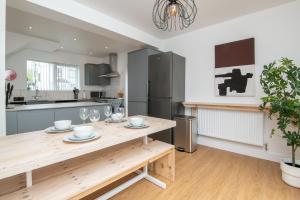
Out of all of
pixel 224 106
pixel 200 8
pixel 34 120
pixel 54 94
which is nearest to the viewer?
pixel 200 8

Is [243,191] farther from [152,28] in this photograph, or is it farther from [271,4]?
[152,28]

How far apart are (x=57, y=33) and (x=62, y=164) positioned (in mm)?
3431

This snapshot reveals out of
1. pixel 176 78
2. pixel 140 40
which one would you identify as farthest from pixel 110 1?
pixel 176 78

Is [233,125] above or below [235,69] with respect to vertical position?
below

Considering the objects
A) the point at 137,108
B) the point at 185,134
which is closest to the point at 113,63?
the point at 137,108

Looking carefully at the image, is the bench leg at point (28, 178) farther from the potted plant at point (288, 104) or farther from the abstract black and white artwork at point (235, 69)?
the abstract black and white artwork at point (235, 69)

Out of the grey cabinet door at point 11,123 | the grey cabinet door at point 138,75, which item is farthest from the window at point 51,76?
the grey cabinet door at point 138,75

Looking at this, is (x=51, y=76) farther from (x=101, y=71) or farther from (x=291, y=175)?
(x=291, y=175)

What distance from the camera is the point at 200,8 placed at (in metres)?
2.55

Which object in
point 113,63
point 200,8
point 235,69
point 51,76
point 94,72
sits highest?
point 200,8

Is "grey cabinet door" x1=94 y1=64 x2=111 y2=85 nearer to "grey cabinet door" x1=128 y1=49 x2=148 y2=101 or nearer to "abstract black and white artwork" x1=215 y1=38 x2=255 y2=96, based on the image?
"grey cabinet door" x1=128 y1=49 x2=148 y2=101

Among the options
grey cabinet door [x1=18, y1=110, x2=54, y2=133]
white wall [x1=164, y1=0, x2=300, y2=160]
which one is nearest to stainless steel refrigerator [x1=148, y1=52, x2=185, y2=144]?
white wall [x1=164, y1=0, x2=300, y2=160]

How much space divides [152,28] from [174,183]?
294 cm

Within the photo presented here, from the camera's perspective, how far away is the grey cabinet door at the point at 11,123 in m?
2.38
